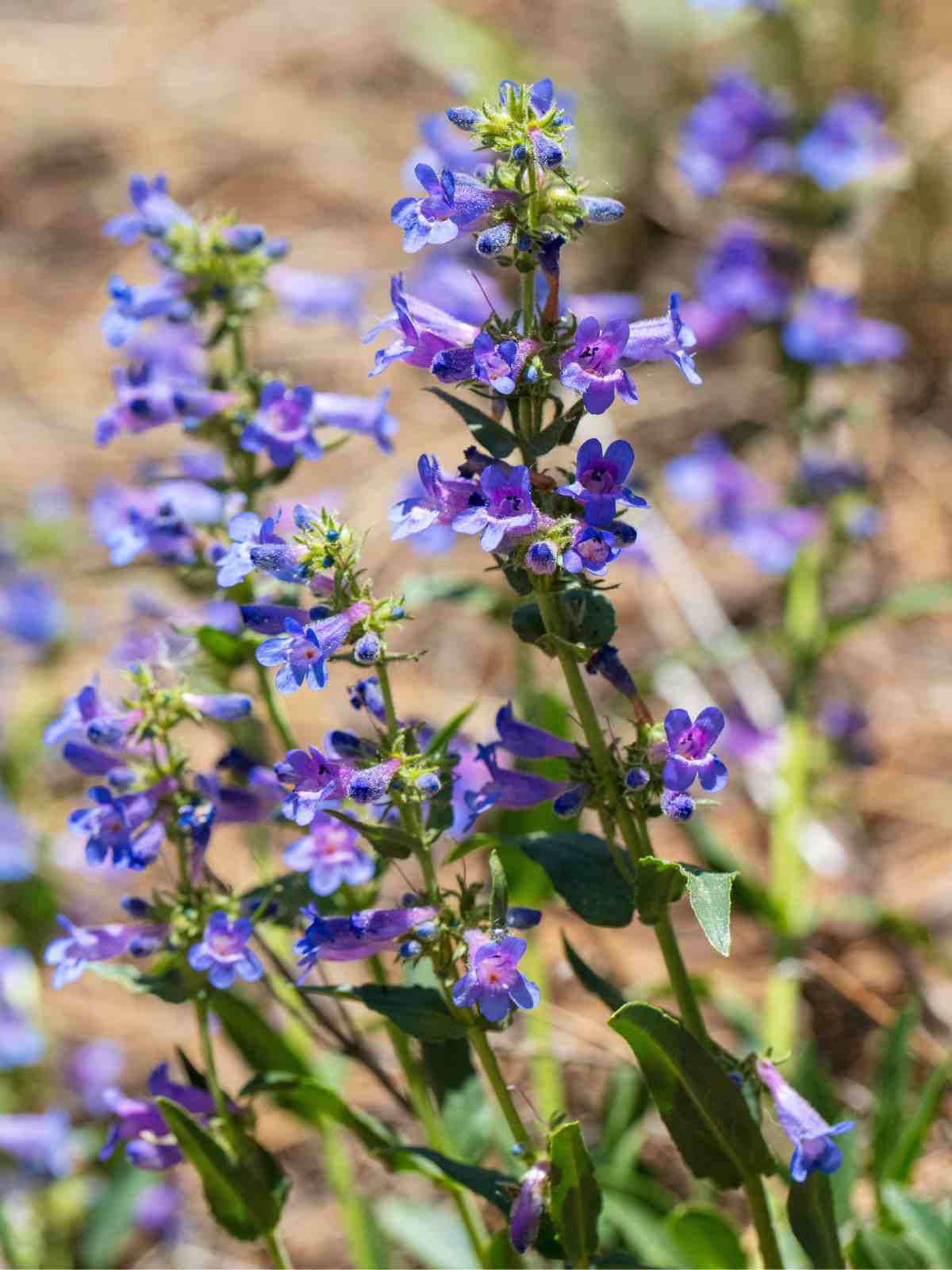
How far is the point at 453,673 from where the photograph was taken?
5.45 meters

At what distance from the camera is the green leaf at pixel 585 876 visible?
6.63ft

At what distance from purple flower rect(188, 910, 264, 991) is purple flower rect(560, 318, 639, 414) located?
0.89m

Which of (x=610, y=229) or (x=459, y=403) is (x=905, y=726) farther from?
(x=459, y=403)

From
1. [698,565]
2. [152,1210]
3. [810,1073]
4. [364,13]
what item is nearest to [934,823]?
[698,565]

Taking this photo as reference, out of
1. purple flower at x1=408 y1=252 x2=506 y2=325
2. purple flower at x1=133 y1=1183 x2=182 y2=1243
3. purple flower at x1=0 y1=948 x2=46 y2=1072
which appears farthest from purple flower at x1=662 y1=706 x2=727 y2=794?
purple flower at x1=133 y1=1183 x2=182 y2=1243

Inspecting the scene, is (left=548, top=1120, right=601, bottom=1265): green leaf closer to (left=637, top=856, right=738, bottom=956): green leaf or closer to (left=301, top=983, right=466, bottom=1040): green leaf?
(left=301, top=983, right=466, bottom=1040): green leaf

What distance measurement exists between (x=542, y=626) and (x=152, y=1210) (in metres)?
2.61

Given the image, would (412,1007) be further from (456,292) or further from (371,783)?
(456,292)

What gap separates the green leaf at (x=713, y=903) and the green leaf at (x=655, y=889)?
0.10m

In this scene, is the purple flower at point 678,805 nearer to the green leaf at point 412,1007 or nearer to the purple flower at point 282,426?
the green leaf at point 412,1007

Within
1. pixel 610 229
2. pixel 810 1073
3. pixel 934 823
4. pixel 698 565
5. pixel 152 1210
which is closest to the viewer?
pixel 810 1073

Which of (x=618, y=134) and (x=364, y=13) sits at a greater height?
(x=364, y=13)

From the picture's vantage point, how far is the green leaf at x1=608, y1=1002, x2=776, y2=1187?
1936 mm

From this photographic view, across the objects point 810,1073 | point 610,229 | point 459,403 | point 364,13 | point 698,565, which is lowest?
point 810,1073
